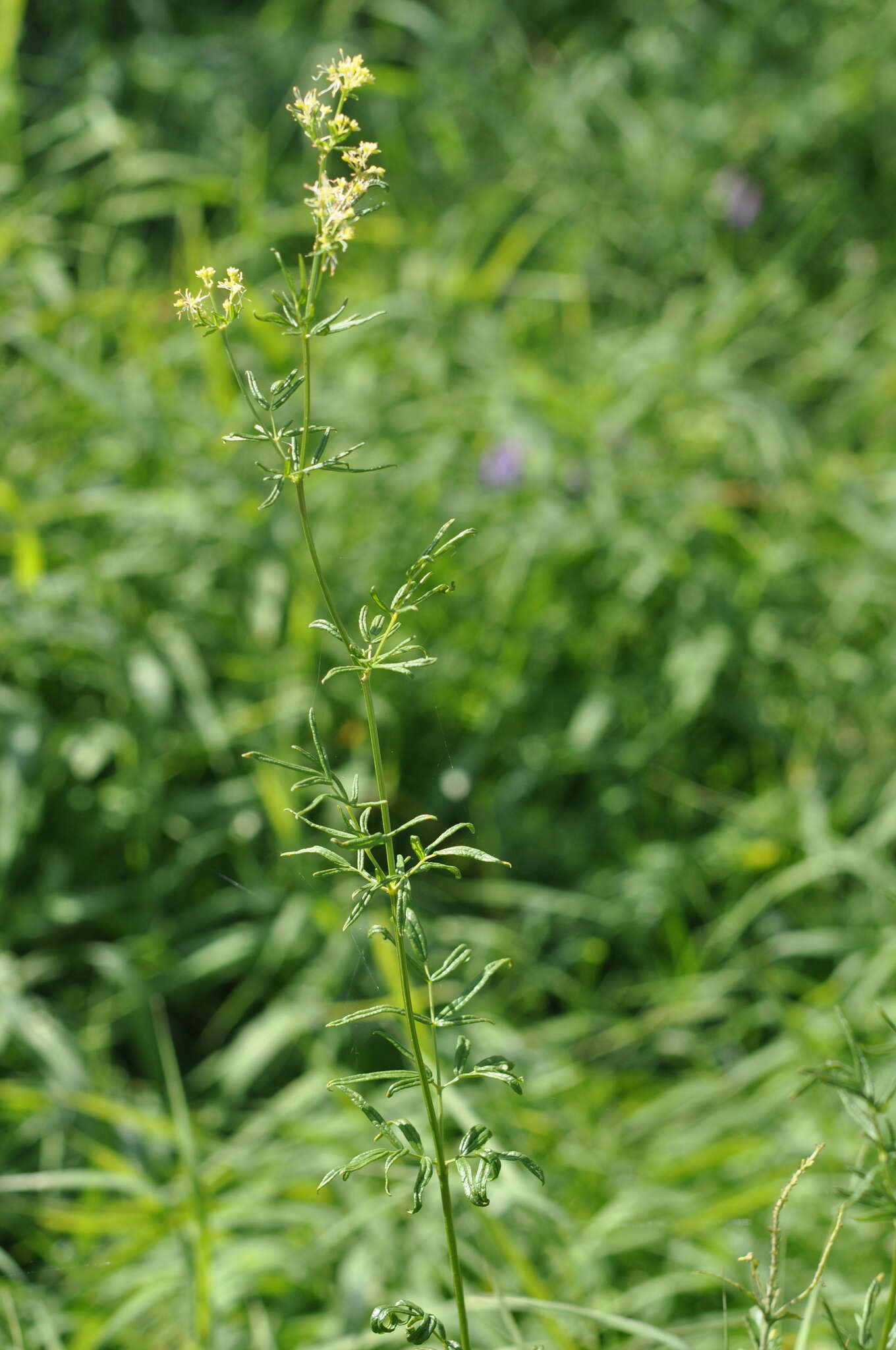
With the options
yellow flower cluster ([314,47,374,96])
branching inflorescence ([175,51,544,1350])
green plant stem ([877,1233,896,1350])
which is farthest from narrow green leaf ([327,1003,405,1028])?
yellow flower cluster ([314,47,374,96])

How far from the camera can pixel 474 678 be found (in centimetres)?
224

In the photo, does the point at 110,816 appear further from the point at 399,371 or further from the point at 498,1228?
the point at 399,371

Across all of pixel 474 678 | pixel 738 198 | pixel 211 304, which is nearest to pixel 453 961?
pixel 211 304

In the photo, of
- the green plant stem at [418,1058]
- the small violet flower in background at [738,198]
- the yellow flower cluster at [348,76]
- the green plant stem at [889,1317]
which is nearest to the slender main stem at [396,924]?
the green plant stem at [418,1058]

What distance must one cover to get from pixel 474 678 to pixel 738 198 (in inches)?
66.2

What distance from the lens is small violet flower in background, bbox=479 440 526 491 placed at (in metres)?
2.43

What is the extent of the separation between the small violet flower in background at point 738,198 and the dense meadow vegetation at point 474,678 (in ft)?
0.06

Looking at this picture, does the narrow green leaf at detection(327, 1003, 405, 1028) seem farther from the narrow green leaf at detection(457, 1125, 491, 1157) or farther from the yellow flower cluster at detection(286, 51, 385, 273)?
the yellow flower cluster at detection(286, 51, 385, 273)

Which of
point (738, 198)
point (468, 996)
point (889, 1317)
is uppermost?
point (738, 198)

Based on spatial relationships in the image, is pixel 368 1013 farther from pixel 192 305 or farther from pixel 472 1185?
pixel 192 305

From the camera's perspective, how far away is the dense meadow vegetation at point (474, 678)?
157 centimetres

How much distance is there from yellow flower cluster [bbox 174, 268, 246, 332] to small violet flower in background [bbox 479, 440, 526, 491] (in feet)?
5.72

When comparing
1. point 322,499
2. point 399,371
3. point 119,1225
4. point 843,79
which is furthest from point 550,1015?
point 843,79

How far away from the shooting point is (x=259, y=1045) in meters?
1.83
